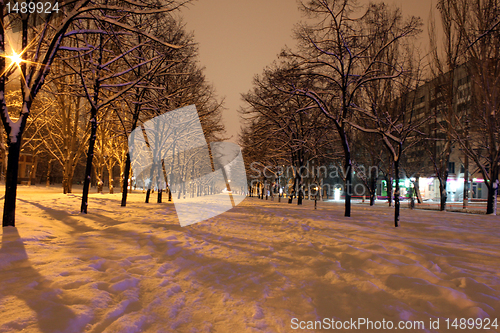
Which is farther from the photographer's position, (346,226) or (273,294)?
(346,226)

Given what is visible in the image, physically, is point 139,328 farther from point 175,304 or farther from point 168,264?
point 168,264

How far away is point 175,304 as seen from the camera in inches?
128

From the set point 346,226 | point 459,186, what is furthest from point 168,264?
point 459,186

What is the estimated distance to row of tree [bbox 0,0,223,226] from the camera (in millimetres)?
6569

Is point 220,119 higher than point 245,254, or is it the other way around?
point 220,119

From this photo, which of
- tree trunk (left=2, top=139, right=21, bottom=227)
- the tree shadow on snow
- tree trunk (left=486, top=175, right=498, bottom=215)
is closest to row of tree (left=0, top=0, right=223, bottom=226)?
tree trunk (left=2, top=139, right=21, bottom=227)

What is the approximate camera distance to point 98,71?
11.3m

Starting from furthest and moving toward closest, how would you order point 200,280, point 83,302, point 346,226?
point 346,226 < point 200,280 < point 83,302

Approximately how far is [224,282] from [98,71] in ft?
35.6

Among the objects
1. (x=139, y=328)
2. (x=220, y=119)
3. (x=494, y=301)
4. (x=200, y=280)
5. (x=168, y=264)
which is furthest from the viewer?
(x=220, y=119)

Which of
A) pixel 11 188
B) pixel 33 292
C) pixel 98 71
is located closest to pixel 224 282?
pixel 33 292

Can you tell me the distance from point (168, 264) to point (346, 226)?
238 inches

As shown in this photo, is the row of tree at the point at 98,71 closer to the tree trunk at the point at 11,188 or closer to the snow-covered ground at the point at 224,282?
the tree trunk at the point at 11,188

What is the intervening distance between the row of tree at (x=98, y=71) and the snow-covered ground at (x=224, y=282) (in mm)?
3455
